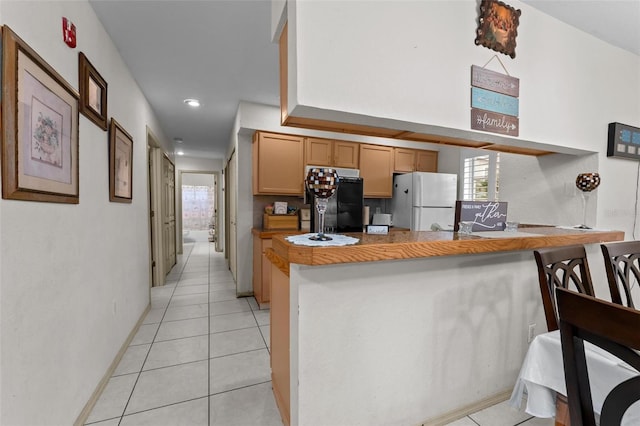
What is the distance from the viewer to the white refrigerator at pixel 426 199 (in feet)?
12.2

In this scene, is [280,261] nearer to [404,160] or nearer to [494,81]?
[494,81]

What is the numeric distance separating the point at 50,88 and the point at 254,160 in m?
2.25

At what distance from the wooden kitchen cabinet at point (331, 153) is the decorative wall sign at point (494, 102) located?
229 centimetres

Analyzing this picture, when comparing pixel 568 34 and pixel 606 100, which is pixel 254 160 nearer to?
pixel 568 34

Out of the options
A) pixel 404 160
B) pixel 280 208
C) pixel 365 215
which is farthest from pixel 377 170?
pixel 280 208

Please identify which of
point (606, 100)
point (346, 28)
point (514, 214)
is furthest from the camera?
point (514, 214)

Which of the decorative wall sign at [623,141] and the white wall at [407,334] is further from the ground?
the decorative wall sign at [623,141]

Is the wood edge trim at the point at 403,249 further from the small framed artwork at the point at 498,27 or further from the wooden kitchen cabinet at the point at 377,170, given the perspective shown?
the wooden kitchen cabinet at the point at 377,170

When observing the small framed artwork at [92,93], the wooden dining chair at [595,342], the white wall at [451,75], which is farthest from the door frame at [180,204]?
the wooden dining chair at [595,342]

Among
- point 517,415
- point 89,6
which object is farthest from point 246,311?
point 89,6

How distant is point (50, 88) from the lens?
4.24ft

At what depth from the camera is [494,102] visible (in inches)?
62.9

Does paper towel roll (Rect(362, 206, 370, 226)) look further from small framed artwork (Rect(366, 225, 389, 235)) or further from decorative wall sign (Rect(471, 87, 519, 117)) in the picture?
decorative wall sign (Rect(471, 87, 519, 117))

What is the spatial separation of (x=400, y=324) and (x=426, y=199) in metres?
2.69
